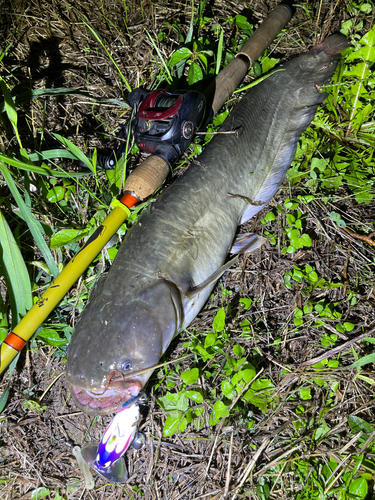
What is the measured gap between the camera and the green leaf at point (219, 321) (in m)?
2.45

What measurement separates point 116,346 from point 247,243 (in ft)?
4.22

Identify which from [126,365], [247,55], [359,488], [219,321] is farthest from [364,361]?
[247,55]

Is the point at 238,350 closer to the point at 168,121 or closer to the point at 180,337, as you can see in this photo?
the point at 180,337

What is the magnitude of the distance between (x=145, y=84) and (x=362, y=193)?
2.15 metres

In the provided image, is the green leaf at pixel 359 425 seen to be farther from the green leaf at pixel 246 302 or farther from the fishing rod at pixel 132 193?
the fishing rod at pixel 132 193

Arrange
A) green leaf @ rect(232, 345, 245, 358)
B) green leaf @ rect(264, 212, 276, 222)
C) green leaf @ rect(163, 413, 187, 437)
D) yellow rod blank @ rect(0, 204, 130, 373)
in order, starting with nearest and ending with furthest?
yellow rod blank @ rect(0, 204, 130, 373) → green leaf @ rect(163, 413, 187, 437) → green leaf @ rect(232, 345, 245, 358) → green leaf @ rect(264, 212, 276, 222)

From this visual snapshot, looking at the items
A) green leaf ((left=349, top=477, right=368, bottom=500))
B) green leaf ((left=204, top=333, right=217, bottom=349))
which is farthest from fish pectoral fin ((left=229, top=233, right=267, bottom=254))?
green leaf ((left=349, top=477, right=368, bottom=500))

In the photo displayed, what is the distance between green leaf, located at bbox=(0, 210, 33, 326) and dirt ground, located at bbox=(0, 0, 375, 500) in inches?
19.0

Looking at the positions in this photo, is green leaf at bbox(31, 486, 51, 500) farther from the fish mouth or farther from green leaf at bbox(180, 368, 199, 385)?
green leaf at bbox(180, 368, 199, 385)

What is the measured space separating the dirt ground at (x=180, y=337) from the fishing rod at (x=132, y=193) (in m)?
0.61

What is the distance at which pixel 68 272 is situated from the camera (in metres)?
2.25

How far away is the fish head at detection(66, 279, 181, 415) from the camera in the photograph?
6.25 feet

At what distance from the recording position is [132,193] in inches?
94.0

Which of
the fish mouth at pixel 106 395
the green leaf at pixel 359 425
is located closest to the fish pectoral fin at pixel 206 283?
the fish mouth at pixel 106 395
